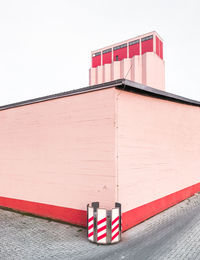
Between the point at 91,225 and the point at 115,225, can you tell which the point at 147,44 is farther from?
the point at 91,225

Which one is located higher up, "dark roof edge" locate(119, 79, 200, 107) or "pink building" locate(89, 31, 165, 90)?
"pink building" locate(89, 31, 165, 90)

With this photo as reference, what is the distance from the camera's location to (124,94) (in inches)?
286

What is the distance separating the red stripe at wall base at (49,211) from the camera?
7.35m

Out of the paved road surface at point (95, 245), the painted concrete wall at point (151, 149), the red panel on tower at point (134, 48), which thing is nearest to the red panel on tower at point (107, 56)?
the red panel on tower at point (134, 48)

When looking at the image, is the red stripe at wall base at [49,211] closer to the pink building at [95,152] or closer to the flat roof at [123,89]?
the pink building at [95,152]

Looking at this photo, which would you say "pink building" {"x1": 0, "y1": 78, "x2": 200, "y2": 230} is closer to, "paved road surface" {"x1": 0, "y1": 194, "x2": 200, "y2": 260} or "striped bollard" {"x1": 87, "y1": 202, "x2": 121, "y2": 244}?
"paved road surface" {"x1": 0, "y1": 194, "x2": 200, "y2": 260}

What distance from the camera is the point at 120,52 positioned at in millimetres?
32312

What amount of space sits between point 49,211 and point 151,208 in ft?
12.7

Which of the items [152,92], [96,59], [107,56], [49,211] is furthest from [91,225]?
[96,59]

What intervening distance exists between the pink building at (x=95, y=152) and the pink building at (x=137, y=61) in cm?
1874

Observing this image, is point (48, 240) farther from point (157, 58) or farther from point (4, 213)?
point (157, 58)

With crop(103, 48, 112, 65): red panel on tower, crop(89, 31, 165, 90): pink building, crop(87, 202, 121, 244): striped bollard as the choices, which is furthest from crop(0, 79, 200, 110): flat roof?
crop(103, 48, 112, 65): red panel on tower

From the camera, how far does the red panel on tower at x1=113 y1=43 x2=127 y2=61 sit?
104ft

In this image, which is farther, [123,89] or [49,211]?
[49,211]
